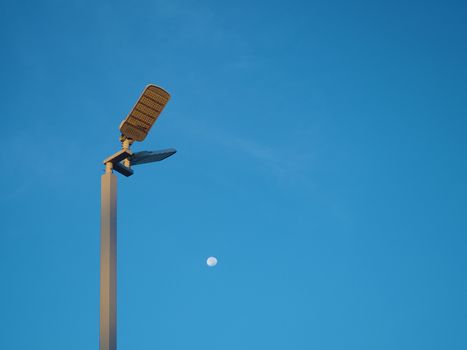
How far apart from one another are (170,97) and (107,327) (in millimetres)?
2812

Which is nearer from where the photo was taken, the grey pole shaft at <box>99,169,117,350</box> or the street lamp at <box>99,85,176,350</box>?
the grey pole shaft at <box>99,169,117,350</box>

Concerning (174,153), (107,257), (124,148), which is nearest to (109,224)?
(107,257)

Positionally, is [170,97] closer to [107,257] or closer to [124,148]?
[124,148]

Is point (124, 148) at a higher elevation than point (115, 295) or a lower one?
higher

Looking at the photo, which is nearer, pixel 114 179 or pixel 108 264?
pixel 108 264

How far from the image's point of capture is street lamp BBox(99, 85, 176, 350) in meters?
6.62

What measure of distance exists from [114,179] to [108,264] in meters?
1.02

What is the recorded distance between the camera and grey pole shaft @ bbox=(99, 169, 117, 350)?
Answer: 6.52 meters

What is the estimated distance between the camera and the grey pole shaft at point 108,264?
6.52 meters

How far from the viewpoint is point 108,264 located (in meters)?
6.82

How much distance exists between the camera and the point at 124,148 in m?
7.69

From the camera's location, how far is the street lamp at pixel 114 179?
6.62 meters

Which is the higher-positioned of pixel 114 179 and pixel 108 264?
pixel 114 179

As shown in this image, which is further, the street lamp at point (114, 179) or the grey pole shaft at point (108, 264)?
the street lamp at point (114, 179)
